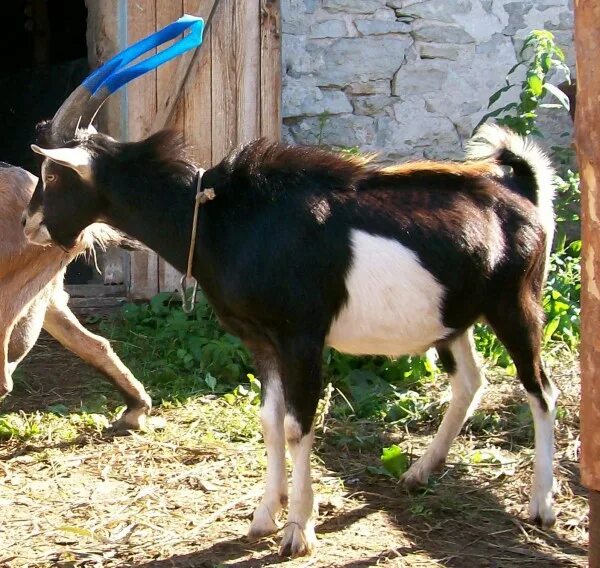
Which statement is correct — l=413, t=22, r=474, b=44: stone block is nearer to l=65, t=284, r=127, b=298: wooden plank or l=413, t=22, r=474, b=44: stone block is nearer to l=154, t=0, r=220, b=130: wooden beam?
l=154, t=0, r=220, b=130: wooden beam

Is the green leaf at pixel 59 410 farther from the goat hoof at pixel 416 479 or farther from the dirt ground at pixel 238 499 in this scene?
the goat hoof at pixel 416 479

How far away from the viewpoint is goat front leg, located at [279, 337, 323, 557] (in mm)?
3967

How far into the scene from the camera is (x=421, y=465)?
15.6 feet

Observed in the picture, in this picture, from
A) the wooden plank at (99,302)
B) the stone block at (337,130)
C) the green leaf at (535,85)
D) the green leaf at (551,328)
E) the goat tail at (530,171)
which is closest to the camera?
the goat tail at (530,171)

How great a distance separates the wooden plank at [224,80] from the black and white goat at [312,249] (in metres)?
2.70

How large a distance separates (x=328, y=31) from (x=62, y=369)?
3.08 metres

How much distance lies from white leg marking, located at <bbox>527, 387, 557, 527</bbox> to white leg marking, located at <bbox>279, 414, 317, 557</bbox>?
0.99 meters

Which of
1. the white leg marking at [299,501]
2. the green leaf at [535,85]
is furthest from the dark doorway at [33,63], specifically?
the white leg marking at [299,501]

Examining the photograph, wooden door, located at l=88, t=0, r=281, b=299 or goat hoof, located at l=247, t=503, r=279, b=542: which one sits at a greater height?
wooden door, located at l=88, t=0, r=281, b=299

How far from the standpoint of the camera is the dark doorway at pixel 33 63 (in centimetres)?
1104

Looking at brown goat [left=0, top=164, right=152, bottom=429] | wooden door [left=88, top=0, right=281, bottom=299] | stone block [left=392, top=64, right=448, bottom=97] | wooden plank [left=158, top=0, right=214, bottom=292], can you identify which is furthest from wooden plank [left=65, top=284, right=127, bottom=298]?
stone block [left=392, top=64, right=448, bottom=97]

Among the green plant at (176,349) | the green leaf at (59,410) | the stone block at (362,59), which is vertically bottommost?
the green leaf at (59,410)

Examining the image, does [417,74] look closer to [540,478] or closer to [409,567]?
[540,478]

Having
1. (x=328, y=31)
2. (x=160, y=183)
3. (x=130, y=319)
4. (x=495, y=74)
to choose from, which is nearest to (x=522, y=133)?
(x=495, y=74)
